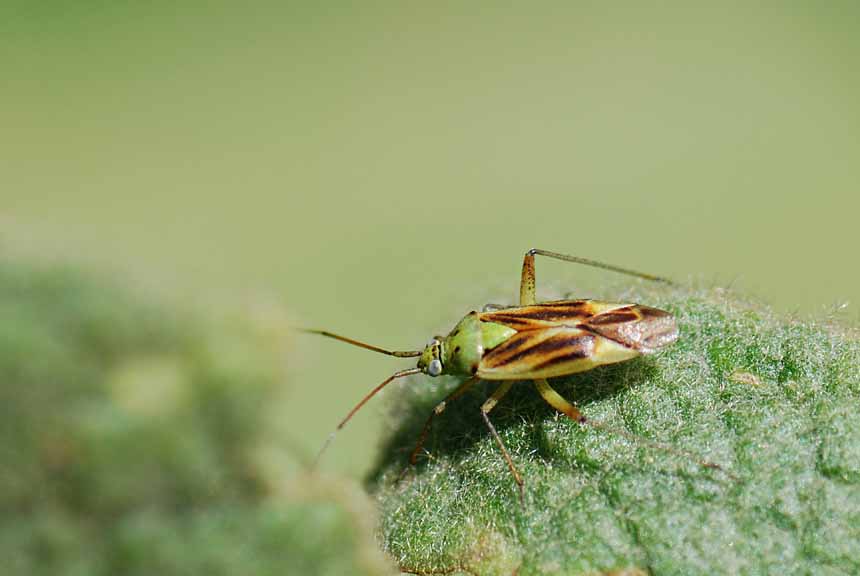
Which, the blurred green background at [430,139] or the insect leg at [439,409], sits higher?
the blurred green background at [430,139]

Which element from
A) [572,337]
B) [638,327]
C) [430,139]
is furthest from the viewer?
[430,139]

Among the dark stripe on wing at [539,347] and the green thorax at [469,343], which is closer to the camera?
the dark stripe on wing at [539,347]

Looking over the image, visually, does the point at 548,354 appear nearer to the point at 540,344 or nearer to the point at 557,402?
the point at 540,344

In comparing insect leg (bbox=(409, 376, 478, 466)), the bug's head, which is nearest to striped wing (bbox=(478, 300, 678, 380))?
insect leg (bbox=(409, 376, 478, 466))

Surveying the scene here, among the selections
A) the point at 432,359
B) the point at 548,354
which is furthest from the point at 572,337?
the point at 432,359

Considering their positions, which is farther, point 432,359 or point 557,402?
point 432,359

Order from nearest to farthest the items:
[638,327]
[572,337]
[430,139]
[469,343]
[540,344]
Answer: [638,327] → [572,337] → [540,344] → [469,343] → [430,139]

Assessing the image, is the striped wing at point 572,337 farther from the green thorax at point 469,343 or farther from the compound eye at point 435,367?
the compound eye at point 435,367

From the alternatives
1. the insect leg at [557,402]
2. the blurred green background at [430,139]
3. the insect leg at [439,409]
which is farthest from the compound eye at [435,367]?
the blurred green background at [430,139]
